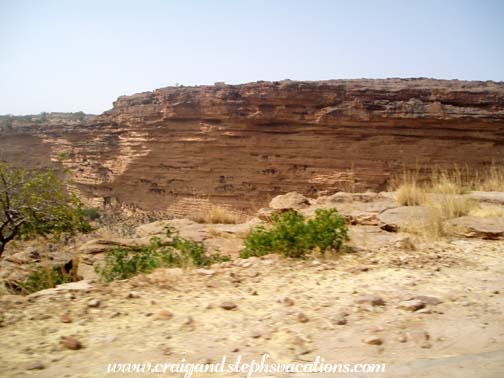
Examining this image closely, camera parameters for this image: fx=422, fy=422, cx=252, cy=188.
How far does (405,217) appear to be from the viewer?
248 inches

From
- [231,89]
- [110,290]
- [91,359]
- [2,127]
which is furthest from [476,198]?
[2,127]

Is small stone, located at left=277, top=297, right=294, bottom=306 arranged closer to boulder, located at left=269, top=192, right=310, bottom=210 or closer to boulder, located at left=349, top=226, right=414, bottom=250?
boulder, located at left=349, top=226, right=414, bottom=250

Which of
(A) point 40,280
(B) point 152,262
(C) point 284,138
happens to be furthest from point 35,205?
(C) point 284,138

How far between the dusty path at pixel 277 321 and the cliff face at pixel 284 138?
1396cm

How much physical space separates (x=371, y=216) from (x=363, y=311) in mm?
3975

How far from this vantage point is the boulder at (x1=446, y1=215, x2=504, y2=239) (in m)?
5.31

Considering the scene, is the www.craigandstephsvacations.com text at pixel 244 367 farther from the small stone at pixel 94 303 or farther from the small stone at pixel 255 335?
the small stone at pixel 94 303

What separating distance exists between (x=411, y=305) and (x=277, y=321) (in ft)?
3.20

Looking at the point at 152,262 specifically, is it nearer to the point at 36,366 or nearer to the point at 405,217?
the point at 36,366

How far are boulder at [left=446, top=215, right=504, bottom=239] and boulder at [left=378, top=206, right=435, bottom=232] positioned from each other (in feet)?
1.10

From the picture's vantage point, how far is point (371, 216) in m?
6.77

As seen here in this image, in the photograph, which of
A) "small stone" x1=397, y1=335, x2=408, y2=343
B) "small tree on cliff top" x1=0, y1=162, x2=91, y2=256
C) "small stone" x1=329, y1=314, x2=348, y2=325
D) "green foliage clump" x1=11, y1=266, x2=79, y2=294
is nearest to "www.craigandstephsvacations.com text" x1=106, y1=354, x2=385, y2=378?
"small stone" x1=397, y1=335, x2=408, y2=343

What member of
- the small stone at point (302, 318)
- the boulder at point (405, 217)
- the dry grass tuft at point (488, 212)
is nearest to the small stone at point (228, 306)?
the small stone at point (302, 318)

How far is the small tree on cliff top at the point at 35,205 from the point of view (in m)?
5.97
